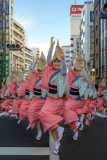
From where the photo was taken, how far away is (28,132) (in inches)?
694

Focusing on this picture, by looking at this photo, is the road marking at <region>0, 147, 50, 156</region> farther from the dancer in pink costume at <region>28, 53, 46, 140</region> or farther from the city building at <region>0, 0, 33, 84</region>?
Result: the city building at <region>0, 0, 33, 84</region>

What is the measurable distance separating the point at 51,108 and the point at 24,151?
171 cm

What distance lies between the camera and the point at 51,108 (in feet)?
34.7

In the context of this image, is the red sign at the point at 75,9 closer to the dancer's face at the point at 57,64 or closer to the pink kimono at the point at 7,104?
the pink kimono at the point at 7,104

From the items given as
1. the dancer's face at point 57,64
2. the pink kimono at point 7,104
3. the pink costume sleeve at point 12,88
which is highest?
the dancer's face at point 57,64

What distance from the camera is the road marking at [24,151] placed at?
11453 millimetres

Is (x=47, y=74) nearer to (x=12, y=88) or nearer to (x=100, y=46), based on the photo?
(x=12, y=88)

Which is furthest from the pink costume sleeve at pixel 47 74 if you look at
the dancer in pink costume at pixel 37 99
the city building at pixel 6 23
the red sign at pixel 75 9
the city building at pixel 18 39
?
the red sign at pixel 75 9

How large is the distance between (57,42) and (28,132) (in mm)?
7666

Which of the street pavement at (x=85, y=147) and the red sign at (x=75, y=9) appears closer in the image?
the street pavement at (x=85, y=147)

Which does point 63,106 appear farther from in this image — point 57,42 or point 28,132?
point 28,132

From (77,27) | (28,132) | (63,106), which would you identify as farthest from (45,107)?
(77,27)

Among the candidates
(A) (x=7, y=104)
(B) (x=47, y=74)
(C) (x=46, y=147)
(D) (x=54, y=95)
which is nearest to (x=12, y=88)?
(A) (x=7, y=104)

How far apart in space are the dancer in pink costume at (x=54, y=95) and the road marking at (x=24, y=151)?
43.4 inches
